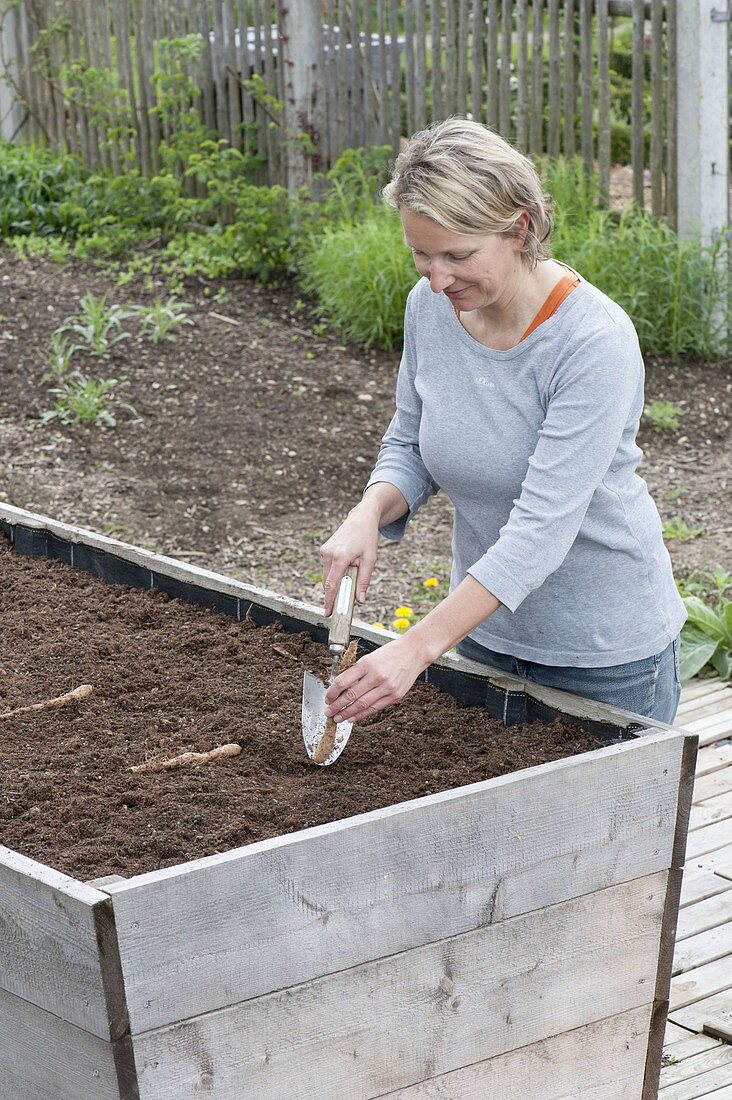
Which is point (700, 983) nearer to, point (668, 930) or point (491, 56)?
point (668, 930)

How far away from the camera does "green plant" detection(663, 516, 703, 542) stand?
489cm

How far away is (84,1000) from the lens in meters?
1.60

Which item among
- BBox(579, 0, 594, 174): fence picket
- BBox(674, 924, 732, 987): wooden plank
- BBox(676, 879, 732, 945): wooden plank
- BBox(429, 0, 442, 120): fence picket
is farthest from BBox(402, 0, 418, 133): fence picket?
BBox(674, 924, 732, 987): wooden plank

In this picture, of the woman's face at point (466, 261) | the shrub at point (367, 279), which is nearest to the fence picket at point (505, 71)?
the shrub at point (367, 279)

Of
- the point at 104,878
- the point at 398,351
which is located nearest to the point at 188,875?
the point at 104,878

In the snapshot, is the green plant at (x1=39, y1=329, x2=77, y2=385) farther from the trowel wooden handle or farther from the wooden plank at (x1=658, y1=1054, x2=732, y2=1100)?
the wooden plank at (x1=658, y1=1054, x2=732, y2=1100)

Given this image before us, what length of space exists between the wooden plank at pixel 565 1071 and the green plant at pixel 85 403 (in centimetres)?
409

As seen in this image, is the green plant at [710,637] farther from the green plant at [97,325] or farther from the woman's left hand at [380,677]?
the green plant at [97,325]

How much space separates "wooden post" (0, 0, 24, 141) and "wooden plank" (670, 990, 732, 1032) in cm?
831

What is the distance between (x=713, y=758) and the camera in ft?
11.9

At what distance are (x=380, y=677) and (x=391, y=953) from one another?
0.37 m

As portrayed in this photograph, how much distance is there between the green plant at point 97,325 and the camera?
6191 mm

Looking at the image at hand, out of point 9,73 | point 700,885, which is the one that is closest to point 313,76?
point 9,73

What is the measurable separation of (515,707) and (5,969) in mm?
963
